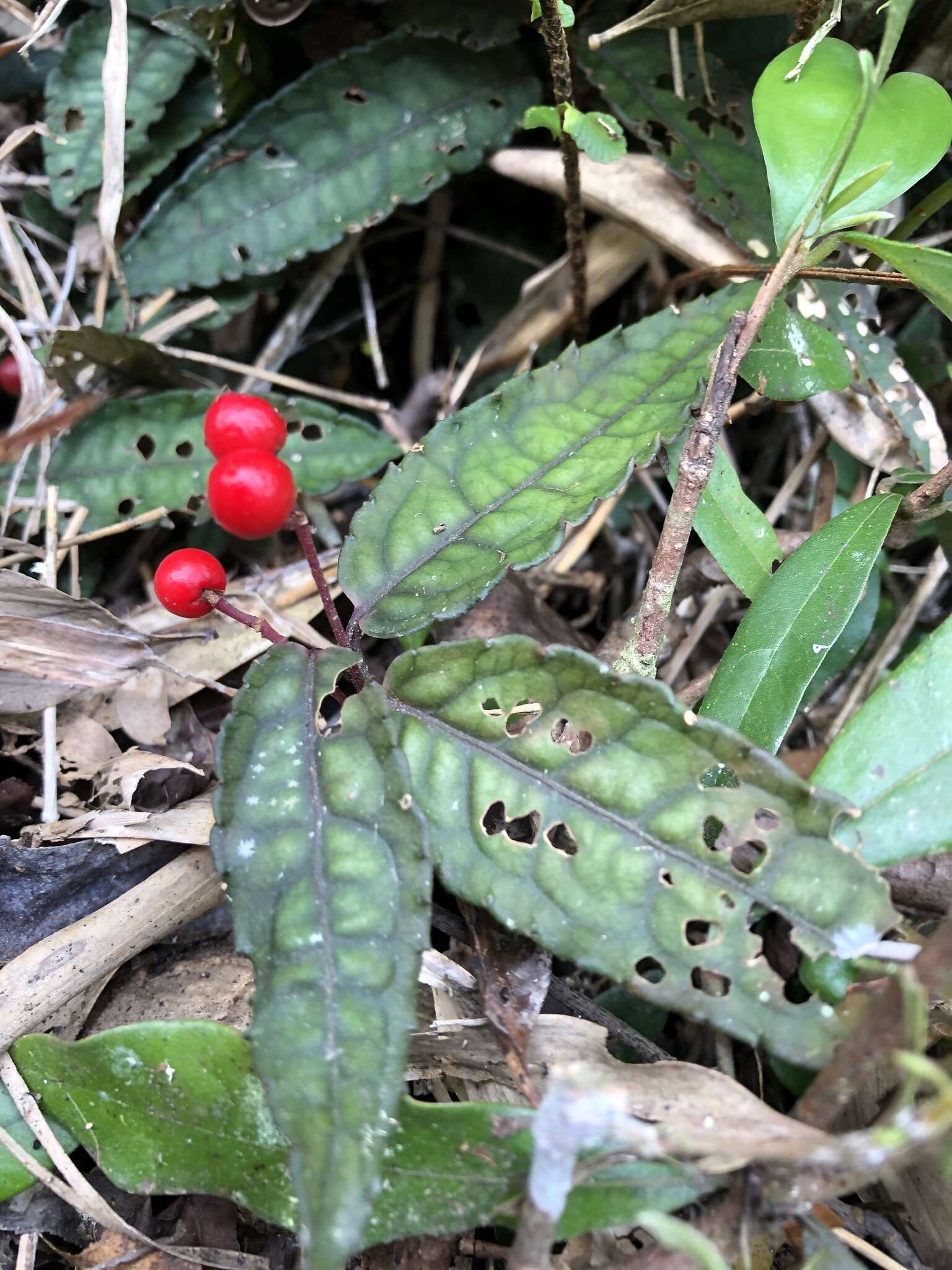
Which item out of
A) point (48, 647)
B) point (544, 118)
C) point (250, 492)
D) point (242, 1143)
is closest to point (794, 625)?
point (250, 492)

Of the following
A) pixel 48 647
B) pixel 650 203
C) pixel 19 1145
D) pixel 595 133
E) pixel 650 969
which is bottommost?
pixel 19 1145

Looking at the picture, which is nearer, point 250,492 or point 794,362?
point 250,492

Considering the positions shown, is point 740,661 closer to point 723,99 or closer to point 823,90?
point 823,90

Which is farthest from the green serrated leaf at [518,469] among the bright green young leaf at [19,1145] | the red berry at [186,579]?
the bright green young leaf at [19,1145]

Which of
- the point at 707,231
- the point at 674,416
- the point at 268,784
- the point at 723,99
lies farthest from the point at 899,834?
the point at 723,99

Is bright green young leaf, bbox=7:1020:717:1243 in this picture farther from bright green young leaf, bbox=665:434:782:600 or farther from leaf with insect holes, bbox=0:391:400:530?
leaf with insect holes, bbox=0:391:400:530

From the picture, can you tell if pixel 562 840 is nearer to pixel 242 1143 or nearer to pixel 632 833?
pixel 632 833

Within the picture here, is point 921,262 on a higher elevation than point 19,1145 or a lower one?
higher
